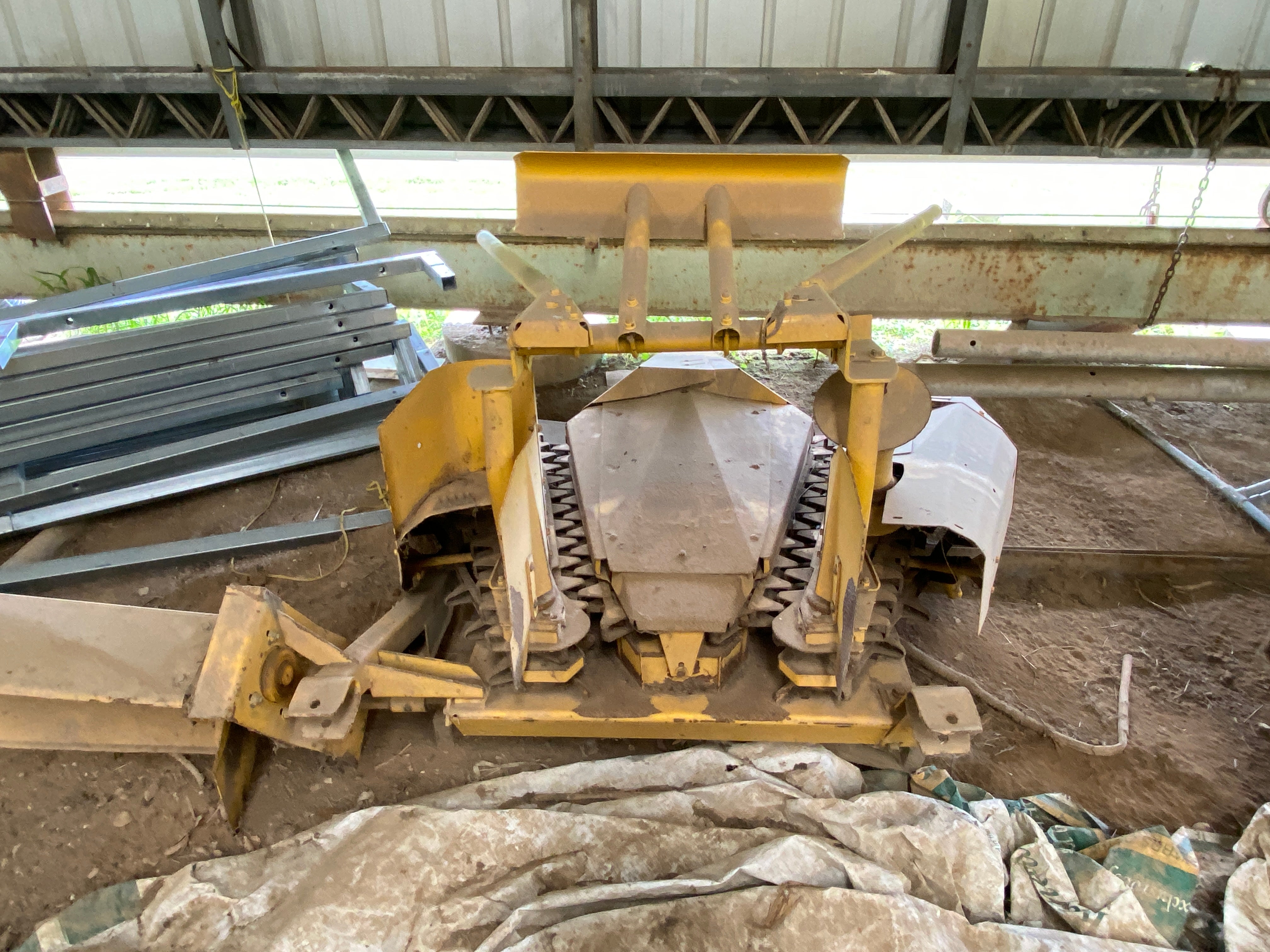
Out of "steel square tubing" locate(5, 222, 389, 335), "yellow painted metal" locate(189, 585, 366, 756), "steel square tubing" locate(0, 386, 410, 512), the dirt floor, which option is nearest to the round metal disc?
the dirt floor

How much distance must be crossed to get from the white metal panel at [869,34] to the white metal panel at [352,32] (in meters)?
2.86

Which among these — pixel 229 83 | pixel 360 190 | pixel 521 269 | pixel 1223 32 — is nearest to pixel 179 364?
pixel 360 190

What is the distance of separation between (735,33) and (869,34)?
2.64 ft

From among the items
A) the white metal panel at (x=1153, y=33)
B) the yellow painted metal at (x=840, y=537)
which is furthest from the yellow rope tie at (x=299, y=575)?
the white metal panel at (x=1153, y=33)

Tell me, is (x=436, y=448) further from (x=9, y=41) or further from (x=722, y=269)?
(x=9, y=41)

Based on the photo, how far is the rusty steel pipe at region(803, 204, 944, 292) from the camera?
2.44 meters

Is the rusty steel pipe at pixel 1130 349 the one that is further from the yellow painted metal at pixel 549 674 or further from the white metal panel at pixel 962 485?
the yellow painted metal at pixel 549 674

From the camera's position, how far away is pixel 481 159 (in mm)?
5992

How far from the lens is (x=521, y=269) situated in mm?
2639

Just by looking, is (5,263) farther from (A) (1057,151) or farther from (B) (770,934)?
(A) (1057,151)

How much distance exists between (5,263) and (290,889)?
230 inches

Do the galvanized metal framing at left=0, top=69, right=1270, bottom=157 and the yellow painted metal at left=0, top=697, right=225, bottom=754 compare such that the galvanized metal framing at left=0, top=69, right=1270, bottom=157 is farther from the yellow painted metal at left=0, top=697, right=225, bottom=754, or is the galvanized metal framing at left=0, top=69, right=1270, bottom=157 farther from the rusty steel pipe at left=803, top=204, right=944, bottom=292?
the yellow painted metal at left=0, top=697, right=225, bottom=754

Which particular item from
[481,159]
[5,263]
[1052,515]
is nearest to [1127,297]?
[1052,515]

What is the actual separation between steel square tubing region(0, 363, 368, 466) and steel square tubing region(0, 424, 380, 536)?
0.28 m
